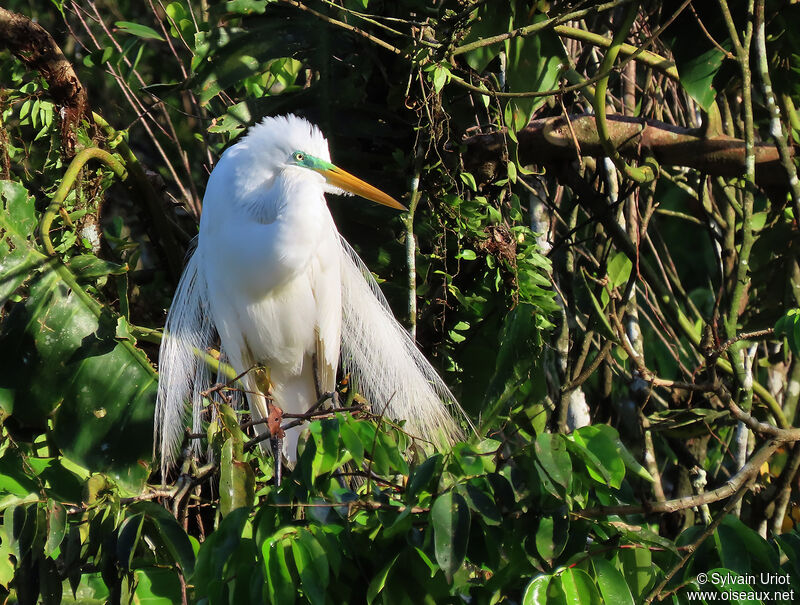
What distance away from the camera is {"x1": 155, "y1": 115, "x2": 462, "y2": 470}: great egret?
1.84 meters

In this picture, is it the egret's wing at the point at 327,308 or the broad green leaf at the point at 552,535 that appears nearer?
the broad green leaf at the point at 552,535

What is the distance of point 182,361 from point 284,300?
29 cm

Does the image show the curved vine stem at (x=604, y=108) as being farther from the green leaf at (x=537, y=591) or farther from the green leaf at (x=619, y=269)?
the green leaf at (x=537, y=591)

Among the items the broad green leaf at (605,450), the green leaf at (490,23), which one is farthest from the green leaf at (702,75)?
the broad green leaf at (605,450)

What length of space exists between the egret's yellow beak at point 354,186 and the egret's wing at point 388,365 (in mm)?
241

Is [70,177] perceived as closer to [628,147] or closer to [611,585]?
[628,147]

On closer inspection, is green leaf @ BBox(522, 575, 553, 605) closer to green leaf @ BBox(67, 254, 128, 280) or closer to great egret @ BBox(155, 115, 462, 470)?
great egret @ BBox(155, 115, 462, 470)

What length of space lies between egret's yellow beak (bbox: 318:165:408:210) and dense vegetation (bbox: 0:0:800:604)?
0.34 feet

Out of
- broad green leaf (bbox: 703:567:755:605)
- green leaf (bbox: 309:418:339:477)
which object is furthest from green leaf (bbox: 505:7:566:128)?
broad green leaf (bbox: 703:567:755:605)

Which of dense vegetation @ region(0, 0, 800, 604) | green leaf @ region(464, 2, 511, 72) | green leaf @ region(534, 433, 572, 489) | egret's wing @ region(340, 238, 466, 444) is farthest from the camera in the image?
egret's wing @ region(340, 238, 466, 444)

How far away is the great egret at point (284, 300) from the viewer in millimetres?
1836

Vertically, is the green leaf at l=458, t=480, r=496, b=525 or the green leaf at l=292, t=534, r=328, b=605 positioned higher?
the green leaf at l=458, t=480, r=496, b=525

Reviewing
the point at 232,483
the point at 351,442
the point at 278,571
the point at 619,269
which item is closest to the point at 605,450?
the point at 351,442

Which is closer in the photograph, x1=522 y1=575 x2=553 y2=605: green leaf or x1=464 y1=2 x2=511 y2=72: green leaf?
x1=522 y1=575 x2=553 y2=605: green leaf
